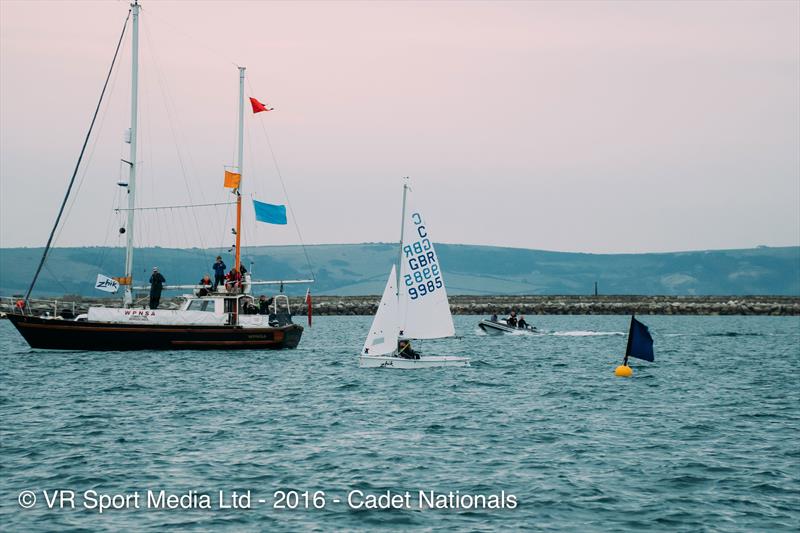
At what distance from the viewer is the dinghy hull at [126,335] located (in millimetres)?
46031

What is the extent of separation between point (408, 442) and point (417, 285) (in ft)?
46.2

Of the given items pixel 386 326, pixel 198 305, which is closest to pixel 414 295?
pixel 386 326

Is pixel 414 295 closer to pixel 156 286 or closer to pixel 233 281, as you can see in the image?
pixel 233 281

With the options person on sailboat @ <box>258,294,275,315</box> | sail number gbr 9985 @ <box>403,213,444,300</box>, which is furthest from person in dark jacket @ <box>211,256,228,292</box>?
sail number gbr 9985 @ <box>403,213,444,300</box>

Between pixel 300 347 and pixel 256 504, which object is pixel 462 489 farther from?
pixel 300 347

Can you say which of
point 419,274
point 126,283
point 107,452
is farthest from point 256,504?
point 126,283

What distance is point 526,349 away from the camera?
194 ft

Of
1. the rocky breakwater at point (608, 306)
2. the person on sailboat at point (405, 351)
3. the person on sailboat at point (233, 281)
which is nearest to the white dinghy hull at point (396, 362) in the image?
the person on sailboat at point (405, 351)

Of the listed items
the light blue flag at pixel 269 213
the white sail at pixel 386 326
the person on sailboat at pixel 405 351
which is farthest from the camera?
the light blue flag at pixel 269 213

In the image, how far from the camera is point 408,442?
79.7 ft

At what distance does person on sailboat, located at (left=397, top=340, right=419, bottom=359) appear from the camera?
39031 mm

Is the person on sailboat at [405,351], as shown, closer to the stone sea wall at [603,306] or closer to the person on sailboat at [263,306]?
the person on sailboat at [263,306]

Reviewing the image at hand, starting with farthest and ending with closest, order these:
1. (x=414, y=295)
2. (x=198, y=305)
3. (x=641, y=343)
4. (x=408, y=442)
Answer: (x=198, y=305) → (x=641, y=343) → (x=414, y=295) → (x=408, y=442)

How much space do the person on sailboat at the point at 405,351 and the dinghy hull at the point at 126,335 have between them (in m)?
11.0
